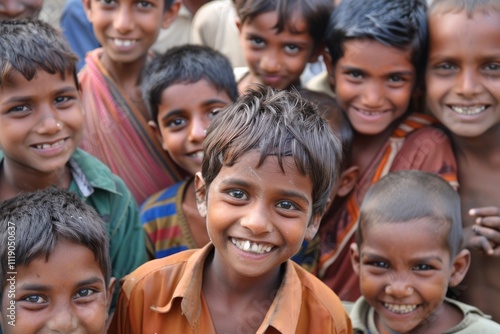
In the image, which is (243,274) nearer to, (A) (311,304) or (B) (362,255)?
(A) (311,304)

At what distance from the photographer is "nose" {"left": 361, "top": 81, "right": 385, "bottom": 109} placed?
3.15 metres

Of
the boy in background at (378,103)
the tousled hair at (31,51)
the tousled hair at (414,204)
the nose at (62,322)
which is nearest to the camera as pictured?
the nose at (62,322)

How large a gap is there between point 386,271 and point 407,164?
0.63 metres

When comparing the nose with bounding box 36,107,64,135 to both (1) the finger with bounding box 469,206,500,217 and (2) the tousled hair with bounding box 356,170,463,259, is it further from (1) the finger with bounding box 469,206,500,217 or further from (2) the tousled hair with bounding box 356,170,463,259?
(1) the finger with bounding box 469,206,500,217

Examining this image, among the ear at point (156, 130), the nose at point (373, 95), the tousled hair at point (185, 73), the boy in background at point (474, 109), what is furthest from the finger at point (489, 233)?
the ear at point (156, 130)

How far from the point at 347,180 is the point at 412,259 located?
64cm

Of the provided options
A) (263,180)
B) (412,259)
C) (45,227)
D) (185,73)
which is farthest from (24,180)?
(412,259)

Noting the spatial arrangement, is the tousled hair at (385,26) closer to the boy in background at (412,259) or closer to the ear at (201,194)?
the boy in background at (412,259)

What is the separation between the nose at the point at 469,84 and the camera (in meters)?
3.03

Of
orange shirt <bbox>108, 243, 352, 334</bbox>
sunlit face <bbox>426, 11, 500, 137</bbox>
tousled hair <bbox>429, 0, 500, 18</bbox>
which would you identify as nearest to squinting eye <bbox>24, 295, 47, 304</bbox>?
orange shirt <bbox>108, 243, 352, 334</bbox>

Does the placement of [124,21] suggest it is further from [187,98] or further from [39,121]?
[39,121]

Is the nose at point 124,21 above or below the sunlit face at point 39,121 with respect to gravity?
above

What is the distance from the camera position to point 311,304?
2.36 metres

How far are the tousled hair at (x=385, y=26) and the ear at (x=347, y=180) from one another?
19.4 inches
